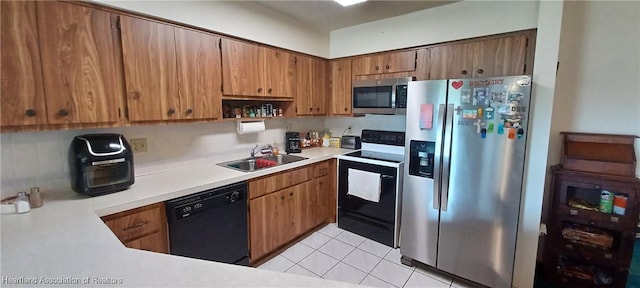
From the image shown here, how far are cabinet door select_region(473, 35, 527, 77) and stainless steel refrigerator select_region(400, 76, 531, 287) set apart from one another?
0.58m

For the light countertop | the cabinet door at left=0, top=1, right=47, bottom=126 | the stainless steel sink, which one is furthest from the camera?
the stainless steel sink

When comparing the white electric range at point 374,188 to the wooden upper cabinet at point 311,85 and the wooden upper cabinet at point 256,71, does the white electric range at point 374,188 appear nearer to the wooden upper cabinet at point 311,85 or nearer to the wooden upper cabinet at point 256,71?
the wooden upper cabinet at point 311,85

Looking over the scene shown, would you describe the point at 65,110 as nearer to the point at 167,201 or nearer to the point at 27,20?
the point at 27,20

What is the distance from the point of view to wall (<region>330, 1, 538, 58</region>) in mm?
2186

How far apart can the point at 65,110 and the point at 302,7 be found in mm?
1991

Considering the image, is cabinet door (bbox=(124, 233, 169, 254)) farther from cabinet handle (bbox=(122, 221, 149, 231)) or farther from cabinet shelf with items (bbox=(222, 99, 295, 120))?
cabinet shelf with items (bbox=(222, 99, 295, 120))

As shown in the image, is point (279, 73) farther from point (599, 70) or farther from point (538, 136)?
point (599, 70)

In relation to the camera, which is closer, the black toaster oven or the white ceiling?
the black toaster oven

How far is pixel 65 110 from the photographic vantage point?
61.2 inches

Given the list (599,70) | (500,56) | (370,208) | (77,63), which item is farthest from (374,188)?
(77,63)

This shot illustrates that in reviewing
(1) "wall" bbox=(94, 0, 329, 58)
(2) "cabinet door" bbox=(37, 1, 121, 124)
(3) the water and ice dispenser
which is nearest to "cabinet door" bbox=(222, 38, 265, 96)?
(1) "wall" bbox=(94, 0, 329, 58)

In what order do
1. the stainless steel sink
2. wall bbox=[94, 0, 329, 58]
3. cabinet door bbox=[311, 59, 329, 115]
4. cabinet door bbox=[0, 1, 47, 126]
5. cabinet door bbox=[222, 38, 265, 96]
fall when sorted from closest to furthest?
cabinet door bbox=[0, 1, 47, 126] < wall bbox=[94, 0, 329, 58] < cabinet door bbox=[222, 38, 265, 96] < the stainless steel sink < cabinet door bbox=[311, 59, 329, 115]

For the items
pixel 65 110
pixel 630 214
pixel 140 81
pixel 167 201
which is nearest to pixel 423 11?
pixel 630 214

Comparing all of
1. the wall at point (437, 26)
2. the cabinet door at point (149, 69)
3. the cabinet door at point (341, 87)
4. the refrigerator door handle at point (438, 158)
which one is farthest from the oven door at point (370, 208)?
the cabinet door at point (149, 69)
